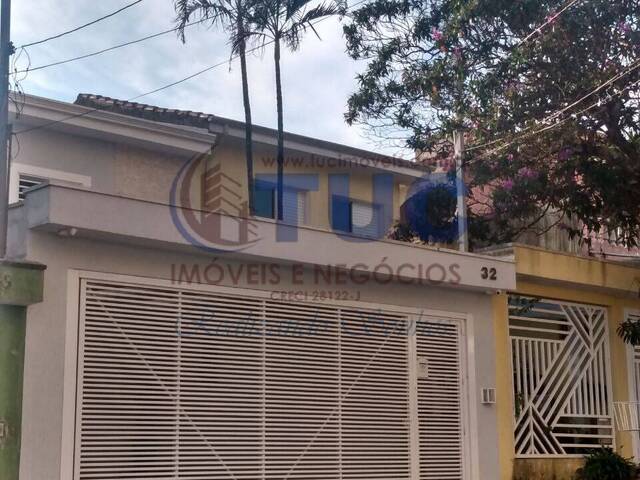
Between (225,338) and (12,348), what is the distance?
7.87ft

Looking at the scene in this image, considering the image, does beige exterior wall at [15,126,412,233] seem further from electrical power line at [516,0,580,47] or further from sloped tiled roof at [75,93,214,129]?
electrical power line at [516,0,580,47]

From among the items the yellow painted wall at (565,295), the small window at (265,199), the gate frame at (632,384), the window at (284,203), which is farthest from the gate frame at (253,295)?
the small window at (265,199)

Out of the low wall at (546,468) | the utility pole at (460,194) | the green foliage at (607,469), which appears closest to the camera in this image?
the low wall at (546,468)

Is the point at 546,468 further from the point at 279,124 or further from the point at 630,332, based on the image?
the point at 279,124

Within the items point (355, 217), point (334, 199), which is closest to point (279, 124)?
point (334, 199)

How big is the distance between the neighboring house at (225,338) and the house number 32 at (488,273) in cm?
4

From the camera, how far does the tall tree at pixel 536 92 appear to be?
13.2 meters

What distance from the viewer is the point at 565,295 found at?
45.1 feet

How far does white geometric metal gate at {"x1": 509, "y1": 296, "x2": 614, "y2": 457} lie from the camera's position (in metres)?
12.9

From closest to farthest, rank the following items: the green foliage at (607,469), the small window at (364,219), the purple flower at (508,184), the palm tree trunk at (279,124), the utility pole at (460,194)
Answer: the green foliage at (607,469)
the utility pole at (460,194)
the purple flower at (508,184)
the palm tree trunk at (279,124)
the small window at (364,219)

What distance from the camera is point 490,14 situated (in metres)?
13.5

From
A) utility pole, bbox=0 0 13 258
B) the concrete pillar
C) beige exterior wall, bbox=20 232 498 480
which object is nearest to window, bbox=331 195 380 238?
beige exterior wall, bbox=20 232 498 480

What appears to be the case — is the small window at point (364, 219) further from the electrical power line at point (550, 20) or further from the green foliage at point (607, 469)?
the green foliage at point (607, 469)

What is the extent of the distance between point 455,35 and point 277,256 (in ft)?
19.2
